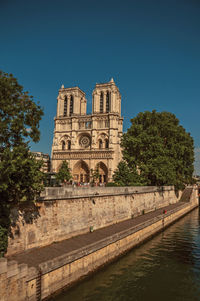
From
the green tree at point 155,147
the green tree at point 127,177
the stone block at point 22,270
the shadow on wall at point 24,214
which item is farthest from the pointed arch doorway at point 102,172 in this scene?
the stone block at point 22,270

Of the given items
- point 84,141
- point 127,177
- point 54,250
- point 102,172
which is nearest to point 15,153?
point 54,250

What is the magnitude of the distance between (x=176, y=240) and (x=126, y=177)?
1389cm

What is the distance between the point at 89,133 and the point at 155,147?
31.1 m

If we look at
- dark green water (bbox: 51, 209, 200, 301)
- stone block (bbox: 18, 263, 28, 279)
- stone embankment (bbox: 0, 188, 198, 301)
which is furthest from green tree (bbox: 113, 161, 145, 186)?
stone block (bbox: 18, 263, 28, 279)

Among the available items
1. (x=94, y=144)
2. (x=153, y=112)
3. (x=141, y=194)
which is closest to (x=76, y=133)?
(x=94, y=144)

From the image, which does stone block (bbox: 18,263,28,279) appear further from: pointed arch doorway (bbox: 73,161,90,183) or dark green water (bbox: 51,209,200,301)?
pointed arch doorway (bbox: 73,161,90,183)

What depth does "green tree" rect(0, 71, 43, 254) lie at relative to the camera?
954 centimetres

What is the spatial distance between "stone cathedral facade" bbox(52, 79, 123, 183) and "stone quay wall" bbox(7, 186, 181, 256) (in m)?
35.3

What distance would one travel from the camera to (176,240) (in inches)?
788

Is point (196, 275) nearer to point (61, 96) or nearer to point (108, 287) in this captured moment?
point (108, 287)

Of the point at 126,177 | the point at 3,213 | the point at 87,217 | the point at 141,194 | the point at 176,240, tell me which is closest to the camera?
the point at 3,213

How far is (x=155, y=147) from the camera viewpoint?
3275 centimetres

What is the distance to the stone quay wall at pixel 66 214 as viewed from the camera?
11047 millimetres

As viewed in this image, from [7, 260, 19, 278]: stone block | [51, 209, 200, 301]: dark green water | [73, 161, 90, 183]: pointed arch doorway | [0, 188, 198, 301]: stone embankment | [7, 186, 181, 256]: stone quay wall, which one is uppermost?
[73, 161, 90, 183]: pointed arch doorway
